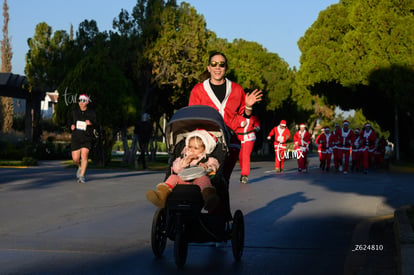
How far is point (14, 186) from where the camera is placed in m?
15.8

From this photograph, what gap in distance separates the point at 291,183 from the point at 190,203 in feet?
41.6

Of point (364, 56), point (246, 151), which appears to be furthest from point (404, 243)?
point (364, 56)

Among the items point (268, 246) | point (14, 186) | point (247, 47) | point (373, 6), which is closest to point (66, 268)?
point (268, 246)

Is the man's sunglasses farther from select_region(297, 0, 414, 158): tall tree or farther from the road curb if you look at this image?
select_region(297, 0, 414, 158): tall tree

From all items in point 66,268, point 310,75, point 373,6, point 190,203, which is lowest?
point 66,268

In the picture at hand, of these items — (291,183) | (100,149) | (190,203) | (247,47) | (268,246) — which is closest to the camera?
(190,203)

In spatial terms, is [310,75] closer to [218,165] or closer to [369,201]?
[369,201]

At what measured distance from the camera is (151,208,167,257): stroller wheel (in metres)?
6.81

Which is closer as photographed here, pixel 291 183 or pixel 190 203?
pixel 190 203

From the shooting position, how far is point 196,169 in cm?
673

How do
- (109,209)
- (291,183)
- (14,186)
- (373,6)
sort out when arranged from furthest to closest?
(373,6) < (291,183) < (14,186) < (109,209)

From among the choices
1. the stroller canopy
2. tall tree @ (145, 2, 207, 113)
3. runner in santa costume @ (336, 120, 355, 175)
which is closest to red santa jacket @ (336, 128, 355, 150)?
runner in santa costume @ (336, 120, 355, 175)

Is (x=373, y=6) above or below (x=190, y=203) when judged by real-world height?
above

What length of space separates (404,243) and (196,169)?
2172 mm
